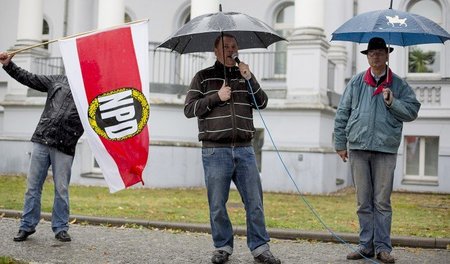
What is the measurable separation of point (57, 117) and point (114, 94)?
821 millimetres

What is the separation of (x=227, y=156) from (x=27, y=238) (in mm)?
2707

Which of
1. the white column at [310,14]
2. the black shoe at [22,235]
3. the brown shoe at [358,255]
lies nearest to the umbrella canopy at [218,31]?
the brown shoe at [358,255]

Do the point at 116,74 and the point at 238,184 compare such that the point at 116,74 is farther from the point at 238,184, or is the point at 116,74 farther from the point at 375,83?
the point at 375,83

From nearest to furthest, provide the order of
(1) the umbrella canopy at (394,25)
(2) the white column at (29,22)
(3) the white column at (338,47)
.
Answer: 1. (1) the umbrella canopy at (394,25)
2. (3) the white column at (338,47)
3. (2) the white column at (29,22)

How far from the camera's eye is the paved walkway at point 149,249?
5.85 metres

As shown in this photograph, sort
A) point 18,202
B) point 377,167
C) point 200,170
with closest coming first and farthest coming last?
1. point 377,167
2. point 18,202
3. point 200,170

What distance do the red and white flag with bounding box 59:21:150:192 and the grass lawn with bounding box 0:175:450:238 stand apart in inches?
90.5

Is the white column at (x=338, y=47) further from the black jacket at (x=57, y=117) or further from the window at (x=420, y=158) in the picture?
the black jacket at (x=57, y=117)

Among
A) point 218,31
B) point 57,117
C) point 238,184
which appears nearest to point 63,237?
point 57,117

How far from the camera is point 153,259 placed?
587 centimetres

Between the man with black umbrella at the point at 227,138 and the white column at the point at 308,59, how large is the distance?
7646 millimetres

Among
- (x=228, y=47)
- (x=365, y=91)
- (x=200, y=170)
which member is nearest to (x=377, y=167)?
(x=365, y=91)

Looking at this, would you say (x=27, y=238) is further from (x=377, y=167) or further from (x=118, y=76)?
(x=377, y=167)

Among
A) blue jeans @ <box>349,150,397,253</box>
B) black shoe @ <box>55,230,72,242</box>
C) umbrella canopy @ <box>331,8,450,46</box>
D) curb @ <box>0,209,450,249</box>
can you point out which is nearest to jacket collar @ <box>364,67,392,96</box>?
umbrella canopy @ <box>331,8,450,46</box>
